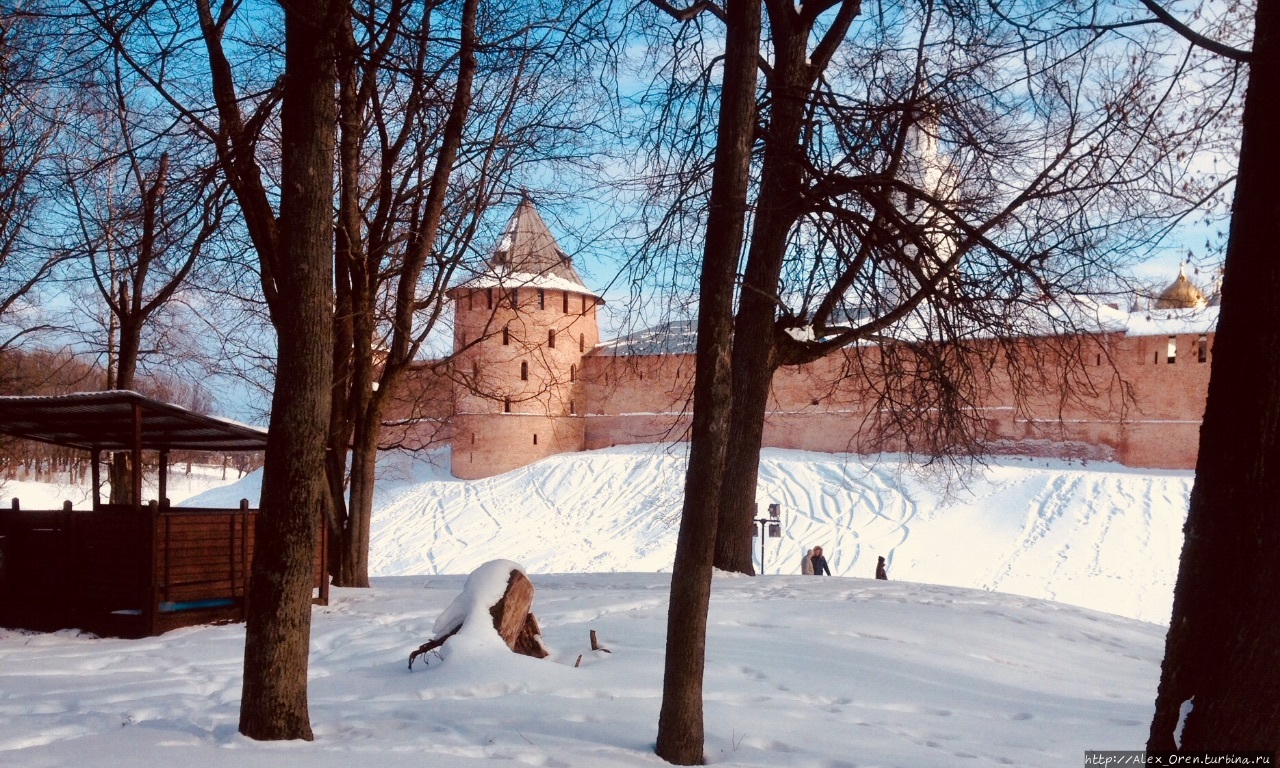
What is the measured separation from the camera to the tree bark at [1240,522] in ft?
9.82

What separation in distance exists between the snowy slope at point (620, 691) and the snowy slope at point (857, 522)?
1576 cm

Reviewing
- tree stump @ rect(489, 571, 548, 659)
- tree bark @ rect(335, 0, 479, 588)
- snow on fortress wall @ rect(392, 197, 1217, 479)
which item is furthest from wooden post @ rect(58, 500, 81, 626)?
snow on fortress wall @ rect(392, 197, 1217, 479)

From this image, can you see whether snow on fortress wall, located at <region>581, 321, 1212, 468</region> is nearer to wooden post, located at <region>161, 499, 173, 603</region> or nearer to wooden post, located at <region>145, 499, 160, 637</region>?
wooden post, located at <region>161, 499, 173, 603</region>

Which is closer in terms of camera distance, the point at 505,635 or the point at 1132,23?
the point at 1132,23

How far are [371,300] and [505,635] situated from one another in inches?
243

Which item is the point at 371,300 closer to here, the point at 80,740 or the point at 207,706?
the point at 207,706

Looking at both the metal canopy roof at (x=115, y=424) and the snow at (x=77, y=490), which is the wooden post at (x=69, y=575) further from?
the snow at (x=77, y=490)

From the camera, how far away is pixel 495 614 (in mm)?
6309

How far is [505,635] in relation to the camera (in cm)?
630

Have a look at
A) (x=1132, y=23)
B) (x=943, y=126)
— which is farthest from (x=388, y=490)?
(x=1132, y=23)

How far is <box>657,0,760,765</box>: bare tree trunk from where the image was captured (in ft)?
15.0

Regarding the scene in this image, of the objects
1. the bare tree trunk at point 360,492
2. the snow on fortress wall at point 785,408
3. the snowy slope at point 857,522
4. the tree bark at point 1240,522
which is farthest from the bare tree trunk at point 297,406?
the snow on fortress wall at point 785,408

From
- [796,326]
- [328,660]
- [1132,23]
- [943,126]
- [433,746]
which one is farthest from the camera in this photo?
[796,326]

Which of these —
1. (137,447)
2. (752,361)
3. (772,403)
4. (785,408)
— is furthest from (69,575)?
(785,408)
